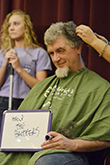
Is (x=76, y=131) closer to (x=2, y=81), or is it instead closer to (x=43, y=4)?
(x=2, y=81)

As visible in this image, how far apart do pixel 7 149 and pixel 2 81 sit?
899 mm

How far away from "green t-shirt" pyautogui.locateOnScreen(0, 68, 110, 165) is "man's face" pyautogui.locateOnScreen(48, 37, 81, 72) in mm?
80

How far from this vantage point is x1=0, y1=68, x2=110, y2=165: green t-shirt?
180 centimetres

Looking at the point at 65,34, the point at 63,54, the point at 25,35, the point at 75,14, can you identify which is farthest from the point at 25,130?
the point at 75,14

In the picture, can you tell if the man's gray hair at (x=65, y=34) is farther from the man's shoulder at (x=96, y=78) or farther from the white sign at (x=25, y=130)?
the white sign at (x=25, y=130)

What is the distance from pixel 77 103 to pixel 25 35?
1.08m

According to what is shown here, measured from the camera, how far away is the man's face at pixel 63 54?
→ 7.20 ft

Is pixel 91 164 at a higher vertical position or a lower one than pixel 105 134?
lower

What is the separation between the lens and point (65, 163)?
63.2 inches

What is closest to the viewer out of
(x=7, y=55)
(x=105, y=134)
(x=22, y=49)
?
(x=105, y=134)

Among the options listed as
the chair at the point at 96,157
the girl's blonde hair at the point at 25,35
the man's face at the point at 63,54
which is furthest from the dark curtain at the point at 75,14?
the chair at the point at 96,157

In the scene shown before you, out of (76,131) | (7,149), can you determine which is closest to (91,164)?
(76,131)

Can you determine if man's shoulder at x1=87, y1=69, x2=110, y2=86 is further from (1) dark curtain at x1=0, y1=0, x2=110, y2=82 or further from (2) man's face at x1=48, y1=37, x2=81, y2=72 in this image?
(1) dark curtain at x1=0, y1=0, x2=110, y2=82

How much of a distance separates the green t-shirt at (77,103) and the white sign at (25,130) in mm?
78
